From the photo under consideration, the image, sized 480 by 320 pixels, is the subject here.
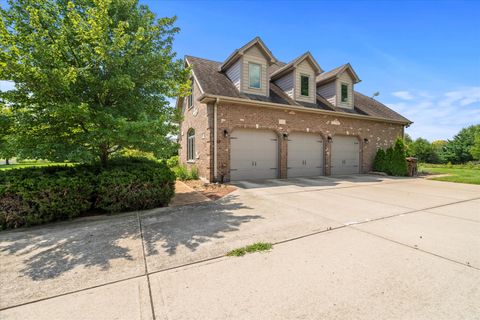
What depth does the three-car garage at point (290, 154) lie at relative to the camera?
10398 mm

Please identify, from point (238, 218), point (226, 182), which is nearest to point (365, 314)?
point (238, 218)

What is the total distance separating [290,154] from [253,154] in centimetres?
218

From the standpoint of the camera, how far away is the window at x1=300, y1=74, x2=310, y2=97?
12.2 metres

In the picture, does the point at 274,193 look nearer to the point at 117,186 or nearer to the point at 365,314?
the point at 117,186

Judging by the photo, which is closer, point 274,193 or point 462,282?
point 462,282

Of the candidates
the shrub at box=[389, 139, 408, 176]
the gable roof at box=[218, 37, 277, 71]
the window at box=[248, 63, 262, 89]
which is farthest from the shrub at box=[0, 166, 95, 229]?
the shrub at box=[389, 139, 408, 176]

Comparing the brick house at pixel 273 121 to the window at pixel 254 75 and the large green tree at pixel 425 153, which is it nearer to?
the window at pixel 254 75

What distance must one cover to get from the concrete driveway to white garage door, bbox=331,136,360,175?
7.90m

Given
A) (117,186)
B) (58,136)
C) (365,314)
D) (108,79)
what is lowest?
(365,314)

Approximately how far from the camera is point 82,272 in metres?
2.91

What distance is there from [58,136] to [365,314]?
6.78 m

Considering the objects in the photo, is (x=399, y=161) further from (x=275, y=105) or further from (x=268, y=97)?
(x=268, y=97)

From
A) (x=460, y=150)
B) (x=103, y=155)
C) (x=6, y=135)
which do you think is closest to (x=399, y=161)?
(x=103, y=155)

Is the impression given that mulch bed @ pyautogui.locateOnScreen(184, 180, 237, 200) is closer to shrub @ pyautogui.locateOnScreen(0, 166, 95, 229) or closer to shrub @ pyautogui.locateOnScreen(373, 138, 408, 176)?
shrub @ pyautogui.locateOnScreen(0, 166, 95, 229)
